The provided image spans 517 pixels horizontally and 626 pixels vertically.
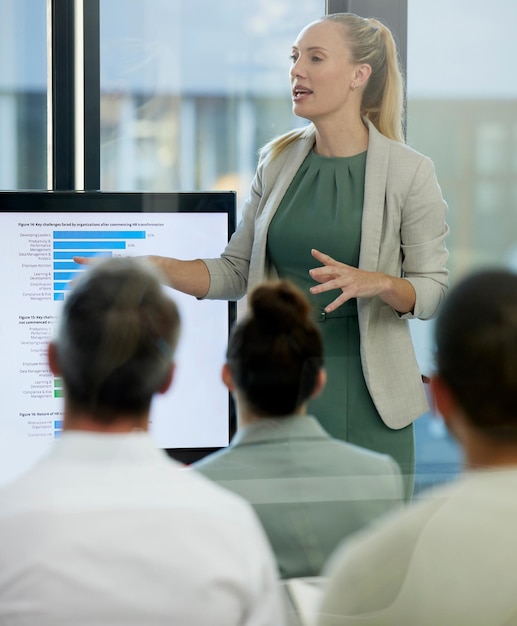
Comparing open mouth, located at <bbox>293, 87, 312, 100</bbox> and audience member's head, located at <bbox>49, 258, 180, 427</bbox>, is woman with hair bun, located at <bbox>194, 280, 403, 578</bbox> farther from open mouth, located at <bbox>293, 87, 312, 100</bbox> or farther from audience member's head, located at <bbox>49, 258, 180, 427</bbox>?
open mouth, located at <bbox>293, 87, 312, 100</bbox>

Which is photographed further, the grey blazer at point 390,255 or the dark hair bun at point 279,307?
the grey blazer at point 390,255

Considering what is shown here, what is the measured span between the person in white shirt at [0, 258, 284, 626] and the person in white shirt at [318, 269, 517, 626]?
0.14 metres

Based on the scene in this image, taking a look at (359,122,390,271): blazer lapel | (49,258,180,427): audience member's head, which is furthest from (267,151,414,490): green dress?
(49,258,180,427): audience member's head

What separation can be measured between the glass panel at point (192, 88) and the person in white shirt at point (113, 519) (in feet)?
2.56

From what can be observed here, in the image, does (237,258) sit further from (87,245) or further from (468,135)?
(468,135)

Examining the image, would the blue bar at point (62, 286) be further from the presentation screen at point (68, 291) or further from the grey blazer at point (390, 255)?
the grey blazer at point (390, 255)

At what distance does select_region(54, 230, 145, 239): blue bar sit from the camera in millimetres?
1663

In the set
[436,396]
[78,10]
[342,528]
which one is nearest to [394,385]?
[436,396]

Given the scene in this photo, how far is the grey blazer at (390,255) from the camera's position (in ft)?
4.36

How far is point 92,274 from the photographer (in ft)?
3.88

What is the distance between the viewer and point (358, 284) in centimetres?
137

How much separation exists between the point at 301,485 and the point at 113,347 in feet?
1.22

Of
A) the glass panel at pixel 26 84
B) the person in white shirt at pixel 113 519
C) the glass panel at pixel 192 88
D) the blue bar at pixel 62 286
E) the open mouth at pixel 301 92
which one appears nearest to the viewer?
the person in white shirt at pixel 113 519

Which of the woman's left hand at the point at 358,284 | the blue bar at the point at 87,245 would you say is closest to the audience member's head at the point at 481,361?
the woman's left hand at the point at 358,284
